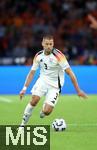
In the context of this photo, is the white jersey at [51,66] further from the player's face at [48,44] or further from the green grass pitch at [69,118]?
the green grass pitch at [69,118]

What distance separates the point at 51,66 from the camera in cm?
1037

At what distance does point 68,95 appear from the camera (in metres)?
17.9

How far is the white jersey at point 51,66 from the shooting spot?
1033 cm

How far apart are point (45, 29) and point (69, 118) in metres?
9.85

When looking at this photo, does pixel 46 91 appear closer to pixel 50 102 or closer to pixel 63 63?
pixel 50 102

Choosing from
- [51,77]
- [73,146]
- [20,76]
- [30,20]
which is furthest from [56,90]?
[30,20]

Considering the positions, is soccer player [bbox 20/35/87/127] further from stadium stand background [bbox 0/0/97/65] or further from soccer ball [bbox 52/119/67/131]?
stadium stand background [bbox 0/0/97/65]

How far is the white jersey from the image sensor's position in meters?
10.3

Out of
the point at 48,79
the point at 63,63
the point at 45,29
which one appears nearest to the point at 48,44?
the point at 63,63

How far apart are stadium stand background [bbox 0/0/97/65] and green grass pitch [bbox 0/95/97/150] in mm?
3346

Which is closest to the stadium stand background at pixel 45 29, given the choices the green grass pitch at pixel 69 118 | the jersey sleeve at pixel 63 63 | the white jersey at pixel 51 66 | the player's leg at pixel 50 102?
the green grass pitch at pixel 69 118

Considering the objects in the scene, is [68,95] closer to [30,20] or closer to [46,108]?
[30,20]

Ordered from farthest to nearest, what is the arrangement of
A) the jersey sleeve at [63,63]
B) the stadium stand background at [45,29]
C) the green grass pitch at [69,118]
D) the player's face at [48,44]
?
the stadium stand background at [45,29] < the jersey sleeve at [63,63] < the player's face at [48,44] < the green grass pitch at [69,118]

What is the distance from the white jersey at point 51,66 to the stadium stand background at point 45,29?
9402 millimetres
